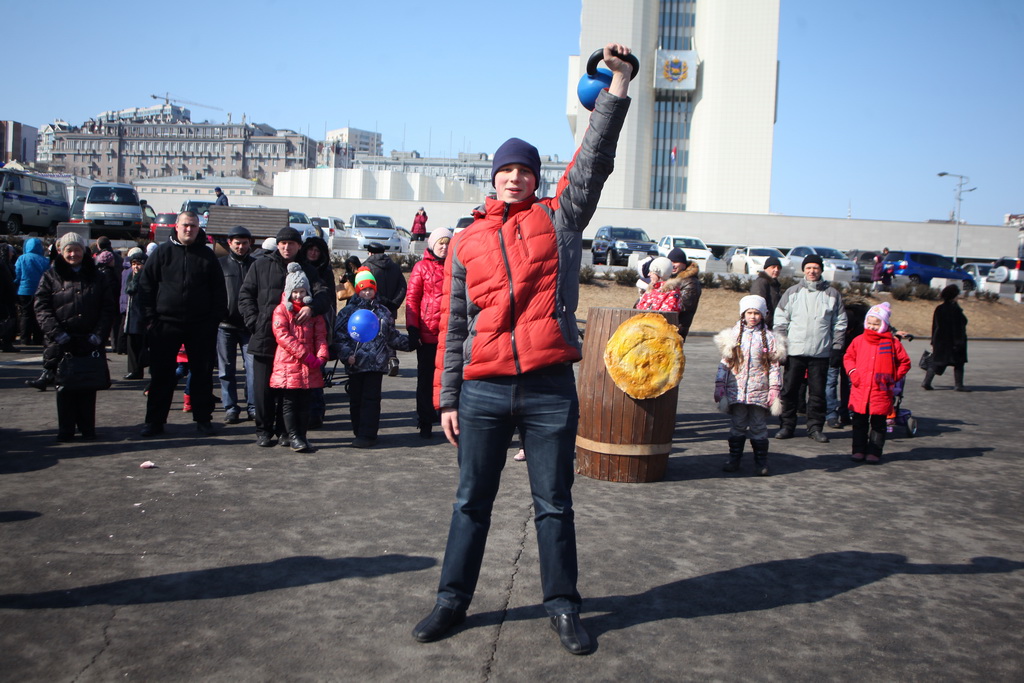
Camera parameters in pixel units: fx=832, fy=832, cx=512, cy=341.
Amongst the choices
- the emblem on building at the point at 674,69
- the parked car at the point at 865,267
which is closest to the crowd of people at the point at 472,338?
the parked car at the point at 865,267

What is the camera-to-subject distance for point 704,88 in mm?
70688

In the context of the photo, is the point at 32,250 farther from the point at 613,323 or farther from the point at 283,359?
the point at 613,323

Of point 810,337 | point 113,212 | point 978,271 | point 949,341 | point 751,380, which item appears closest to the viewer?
point 751,380

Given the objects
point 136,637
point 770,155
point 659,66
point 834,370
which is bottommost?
point 136,637

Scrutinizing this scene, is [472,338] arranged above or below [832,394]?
above

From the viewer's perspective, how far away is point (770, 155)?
68375 mm

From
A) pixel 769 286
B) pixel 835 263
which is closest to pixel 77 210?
pixel 835 263

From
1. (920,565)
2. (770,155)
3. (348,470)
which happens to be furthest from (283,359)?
(770,155)

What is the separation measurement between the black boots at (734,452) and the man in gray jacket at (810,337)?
6.41ft

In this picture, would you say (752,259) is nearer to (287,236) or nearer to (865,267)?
(865,267)

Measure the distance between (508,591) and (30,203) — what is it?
106ft

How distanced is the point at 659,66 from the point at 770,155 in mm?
11893

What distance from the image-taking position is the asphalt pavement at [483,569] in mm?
3408

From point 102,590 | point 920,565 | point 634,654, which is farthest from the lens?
point 920,565
